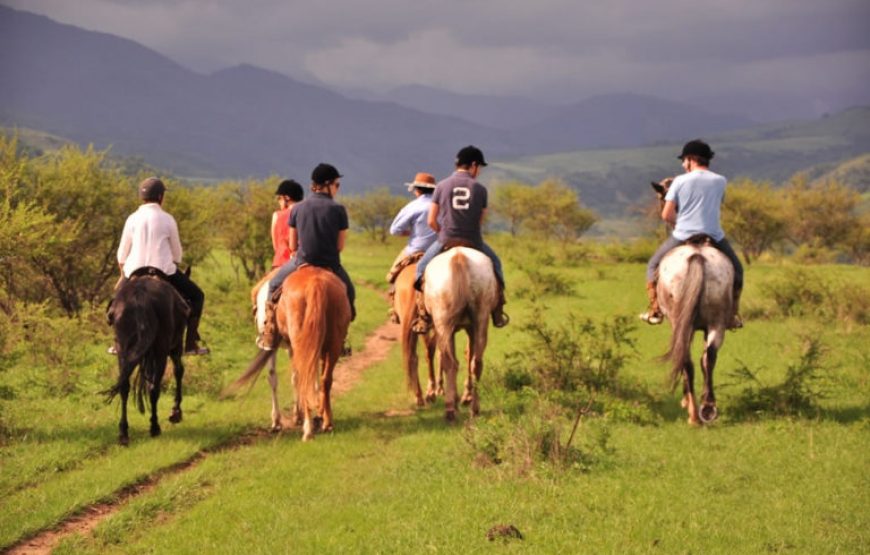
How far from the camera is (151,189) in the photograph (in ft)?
34.3

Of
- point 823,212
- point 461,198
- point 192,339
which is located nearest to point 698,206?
point 461,198

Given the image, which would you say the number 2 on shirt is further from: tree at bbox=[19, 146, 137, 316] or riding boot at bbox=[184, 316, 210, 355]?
tree at bbox=[19, 146, 137, 316]

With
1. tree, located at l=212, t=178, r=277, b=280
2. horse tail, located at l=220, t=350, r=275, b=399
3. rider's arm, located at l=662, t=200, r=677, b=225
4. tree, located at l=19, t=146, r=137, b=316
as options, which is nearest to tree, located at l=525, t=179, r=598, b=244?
tree, located at l=212, t=178, r=277, b=280

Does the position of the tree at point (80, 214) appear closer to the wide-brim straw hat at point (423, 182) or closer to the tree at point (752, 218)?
the wide-brim straw hat at point (423, 182)

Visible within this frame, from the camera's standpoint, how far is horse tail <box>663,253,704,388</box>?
415 inches

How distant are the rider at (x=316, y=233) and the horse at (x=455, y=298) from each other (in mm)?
1316

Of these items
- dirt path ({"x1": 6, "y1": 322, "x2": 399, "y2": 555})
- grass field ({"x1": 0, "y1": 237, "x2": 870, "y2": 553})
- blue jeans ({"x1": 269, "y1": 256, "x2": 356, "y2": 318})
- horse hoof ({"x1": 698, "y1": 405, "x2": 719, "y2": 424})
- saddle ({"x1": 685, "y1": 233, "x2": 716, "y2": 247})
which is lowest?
dirt path ({"x1": 6, "y1": 322, "x2": 399, "y2": 555})

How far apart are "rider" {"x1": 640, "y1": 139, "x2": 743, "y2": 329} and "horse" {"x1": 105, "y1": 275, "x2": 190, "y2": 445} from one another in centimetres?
697

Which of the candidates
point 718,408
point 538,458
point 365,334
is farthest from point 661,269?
point 365,334

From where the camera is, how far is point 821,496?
7.22 m

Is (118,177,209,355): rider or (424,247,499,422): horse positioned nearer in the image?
(118,177,209,355): rider

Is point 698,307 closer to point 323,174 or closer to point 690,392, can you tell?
point 690,392

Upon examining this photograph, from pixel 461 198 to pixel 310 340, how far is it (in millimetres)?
3068

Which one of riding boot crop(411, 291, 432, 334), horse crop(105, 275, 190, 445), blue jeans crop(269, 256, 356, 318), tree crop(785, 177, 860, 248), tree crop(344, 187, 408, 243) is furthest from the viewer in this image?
tree crop(344, 187, 408, 243)
